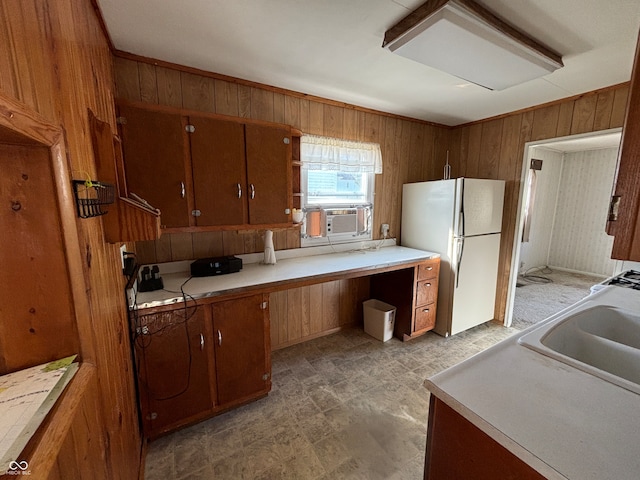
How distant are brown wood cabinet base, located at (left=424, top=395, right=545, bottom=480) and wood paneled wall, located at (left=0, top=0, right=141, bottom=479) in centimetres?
99

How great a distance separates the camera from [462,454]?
769mm

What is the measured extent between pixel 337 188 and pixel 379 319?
1.44m

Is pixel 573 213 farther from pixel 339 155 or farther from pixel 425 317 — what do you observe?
pixel 339 155

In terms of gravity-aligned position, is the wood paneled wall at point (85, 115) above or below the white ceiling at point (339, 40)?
below

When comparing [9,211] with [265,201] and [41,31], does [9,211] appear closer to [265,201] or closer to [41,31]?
[41,31]

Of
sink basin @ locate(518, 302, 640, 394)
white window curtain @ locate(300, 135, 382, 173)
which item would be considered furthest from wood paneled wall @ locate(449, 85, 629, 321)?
sink basin @ locate(518, 302, 640, 394)

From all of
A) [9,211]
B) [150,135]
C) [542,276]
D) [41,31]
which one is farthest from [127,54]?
[542,276]

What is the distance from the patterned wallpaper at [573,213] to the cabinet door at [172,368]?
536 cm

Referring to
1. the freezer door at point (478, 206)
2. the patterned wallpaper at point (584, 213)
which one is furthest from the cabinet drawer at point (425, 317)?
the patterned wallpaper at point (584, 213)

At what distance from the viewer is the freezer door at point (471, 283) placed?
2.75 m

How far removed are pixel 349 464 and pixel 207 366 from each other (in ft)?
3.31

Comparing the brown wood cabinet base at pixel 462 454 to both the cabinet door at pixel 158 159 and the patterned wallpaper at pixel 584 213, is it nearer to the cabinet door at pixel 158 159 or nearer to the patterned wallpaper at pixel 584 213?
the cabinet door at pixel 158 159

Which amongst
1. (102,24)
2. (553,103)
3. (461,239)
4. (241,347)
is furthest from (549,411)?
(553,103)

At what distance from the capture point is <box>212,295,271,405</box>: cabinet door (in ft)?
5.64
